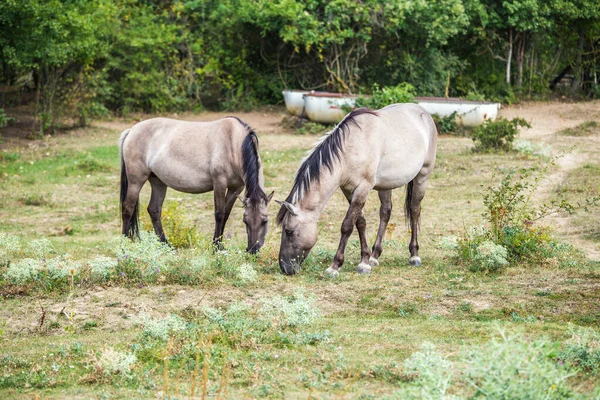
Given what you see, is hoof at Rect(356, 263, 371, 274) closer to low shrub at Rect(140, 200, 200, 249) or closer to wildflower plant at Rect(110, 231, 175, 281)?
wildflower plant at Rect(110, 231, 175, 281)

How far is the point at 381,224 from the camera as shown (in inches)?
358

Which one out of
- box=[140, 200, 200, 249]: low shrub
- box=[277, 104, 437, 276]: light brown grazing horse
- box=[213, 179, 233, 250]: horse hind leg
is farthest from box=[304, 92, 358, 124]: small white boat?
box=[277, 104, 437, 276]: light brown grazing horse

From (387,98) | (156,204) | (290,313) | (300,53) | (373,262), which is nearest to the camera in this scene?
(290,313)

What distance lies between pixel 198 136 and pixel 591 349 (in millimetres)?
5773

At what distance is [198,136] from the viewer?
973 centimetres

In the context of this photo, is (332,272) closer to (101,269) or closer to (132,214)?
(101,269)

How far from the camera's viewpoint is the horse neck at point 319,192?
814cm

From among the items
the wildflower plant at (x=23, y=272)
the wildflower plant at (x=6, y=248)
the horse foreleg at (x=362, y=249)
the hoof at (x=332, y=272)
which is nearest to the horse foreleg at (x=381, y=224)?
the horse foreleg at (x=362, y=249)

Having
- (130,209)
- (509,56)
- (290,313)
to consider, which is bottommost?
(130,209)

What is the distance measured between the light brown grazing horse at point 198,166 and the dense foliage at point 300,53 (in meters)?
8.78

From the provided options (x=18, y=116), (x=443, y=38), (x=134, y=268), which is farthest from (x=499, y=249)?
(x=18, y=116)

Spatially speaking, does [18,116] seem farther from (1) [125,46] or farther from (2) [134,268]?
(2) [134,268]

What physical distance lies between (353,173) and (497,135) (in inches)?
319

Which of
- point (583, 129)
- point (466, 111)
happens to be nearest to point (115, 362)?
point (466, 111)
